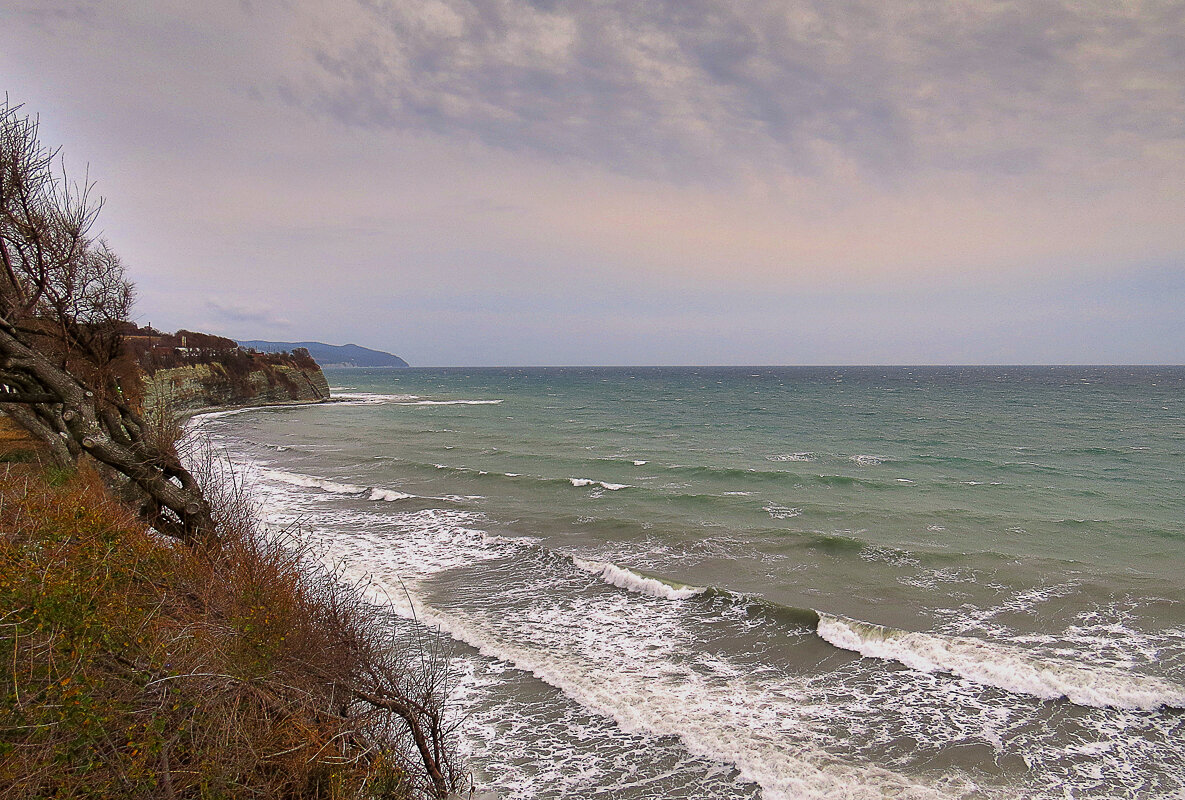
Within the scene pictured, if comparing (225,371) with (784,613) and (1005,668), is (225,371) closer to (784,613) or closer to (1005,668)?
(784,613)

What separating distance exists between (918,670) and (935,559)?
6.76 meters

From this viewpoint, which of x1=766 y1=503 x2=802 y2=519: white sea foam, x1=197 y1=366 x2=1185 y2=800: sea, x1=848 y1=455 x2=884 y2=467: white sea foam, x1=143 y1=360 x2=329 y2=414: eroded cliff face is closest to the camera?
x1=197 y1=366 x2=1185 y2=800: sea

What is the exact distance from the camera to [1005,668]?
9.82 meters

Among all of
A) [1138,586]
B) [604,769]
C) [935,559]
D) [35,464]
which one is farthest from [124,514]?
[1138,586]

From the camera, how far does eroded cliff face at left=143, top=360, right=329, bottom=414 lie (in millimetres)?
60438

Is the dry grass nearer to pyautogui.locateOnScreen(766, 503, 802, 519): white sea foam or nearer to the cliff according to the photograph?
pyautogui.locateOnScreen(766, 503, 802, 519): white sea foam

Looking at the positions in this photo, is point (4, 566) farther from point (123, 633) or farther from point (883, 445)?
point (883, 445)

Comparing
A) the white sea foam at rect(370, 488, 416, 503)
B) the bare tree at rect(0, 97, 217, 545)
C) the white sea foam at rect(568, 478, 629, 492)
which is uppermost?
the bare tree at rect(0, 97, 217, 545)

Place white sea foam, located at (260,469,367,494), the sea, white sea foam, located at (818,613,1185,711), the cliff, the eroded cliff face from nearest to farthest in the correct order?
1. the sea
2. white sea foam, located at (818,613,1185,711)
3. white sea foam, located at (260,469,367,494)
4. the cliff
5. the eroded cliff face

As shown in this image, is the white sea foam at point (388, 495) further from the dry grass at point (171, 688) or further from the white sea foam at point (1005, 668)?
the white sea foam at point (1005, 668)

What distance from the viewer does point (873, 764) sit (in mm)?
7633

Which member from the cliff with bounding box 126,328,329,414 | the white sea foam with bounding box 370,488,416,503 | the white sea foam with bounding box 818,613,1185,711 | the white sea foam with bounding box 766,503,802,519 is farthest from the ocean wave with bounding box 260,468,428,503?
the cliff with bounding box 126,328,329,414

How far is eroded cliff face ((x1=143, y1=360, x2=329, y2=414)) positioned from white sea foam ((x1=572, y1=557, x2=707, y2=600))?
172 ft

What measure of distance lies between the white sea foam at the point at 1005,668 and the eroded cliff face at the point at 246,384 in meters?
59.0
